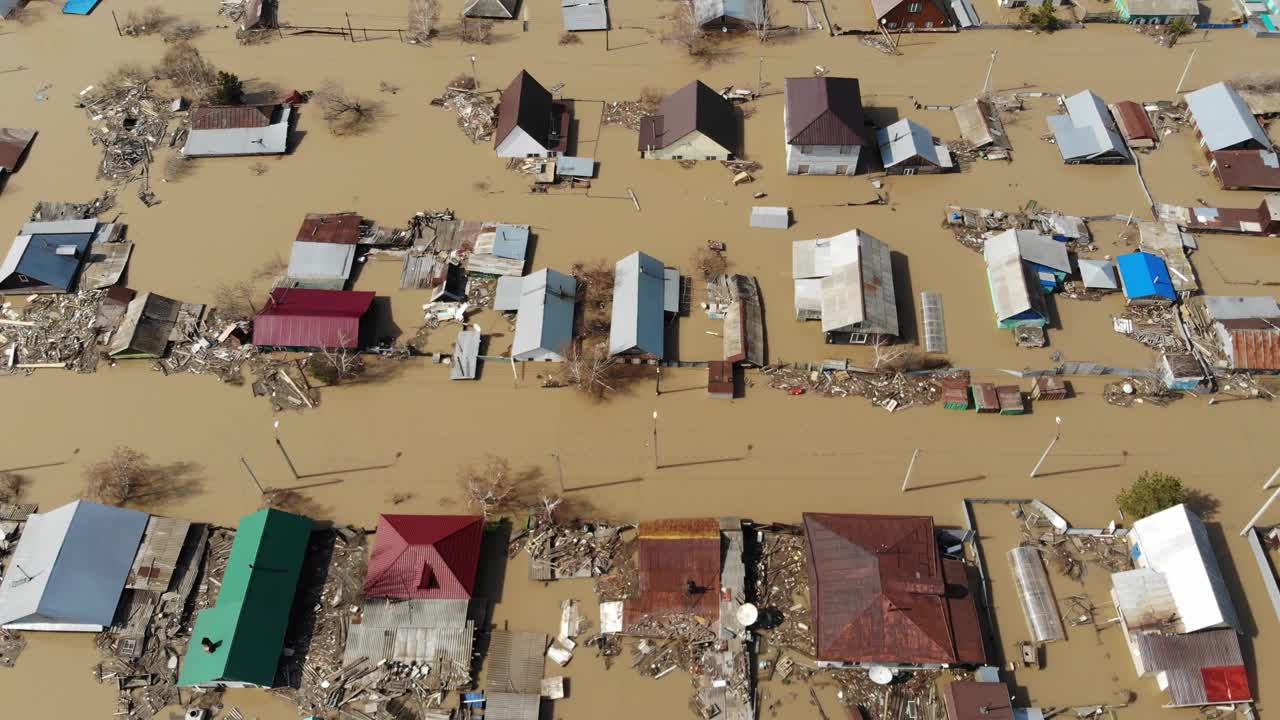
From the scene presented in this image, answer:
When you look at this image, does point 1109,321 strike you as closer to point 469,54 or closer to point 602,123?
point 602,123

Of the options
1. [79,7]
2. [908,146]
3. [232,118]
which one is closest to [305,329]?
[232,118]

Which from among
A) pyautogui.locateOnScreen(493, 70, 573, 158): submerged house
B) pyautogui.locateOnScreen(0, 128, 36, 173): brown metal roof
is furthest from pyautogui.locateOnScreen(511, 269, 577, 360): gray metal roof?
pyautogui.locateOnScreen(0, 128, 36, 173): brown metal roof

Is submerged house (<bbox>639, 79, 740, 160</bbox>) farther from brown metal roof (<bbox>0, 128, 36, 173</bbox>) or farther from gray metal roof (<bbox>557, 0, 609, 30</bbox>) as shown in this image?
brown metal roof (<bbox>0, 128, 36, 173</bbox>)

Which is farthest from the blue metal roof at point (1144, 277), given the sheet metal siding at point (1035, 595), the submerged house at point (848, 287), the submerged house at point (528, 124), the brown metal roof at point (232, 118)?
the brown metal roof at point (232, 118)

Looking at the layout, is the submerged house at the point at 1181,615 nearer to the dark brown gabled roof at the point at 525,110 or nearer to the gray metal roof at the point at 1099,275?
the gray metal roof at the point at 1099,275

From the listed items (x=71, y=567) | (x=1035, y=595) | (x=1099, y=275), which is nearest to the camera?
(x=71, y=567)

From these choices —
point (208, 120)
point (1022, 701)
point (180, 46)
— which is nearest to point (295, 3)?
point (180, 46)

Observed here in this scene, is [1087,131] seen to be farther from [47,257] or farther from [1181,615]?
[47,257]
